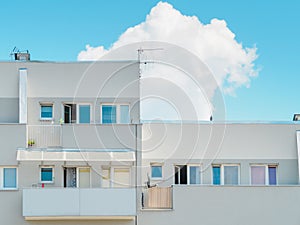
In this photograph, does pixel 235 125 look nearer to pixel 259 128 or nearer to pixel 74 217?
pixel 259 128

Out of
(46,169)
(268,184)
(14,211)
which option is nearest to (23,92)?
(46,169)

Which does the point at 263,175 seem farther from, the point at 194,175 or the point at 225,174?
the point at 194,175

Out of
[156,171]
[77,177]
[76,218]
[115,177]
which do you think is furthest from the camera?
[156,171]

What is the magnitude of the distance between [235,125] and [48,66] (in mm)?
10371

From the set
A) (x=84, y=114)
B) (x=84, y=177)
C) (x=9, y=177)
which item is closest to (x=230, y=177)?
(x=84, y=177)

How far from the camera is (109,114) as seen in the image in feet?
109

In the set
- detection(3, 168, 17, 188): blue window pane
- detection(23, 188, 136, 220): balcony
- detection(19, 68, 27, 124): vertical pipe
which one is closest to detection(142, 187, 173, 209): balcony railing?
detection(23, 188, 136, 220): balcony

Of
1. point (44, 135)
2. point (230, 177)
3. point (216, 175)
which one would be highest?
point (44, 135)

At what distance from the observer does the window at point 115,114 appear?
33219 millimetres

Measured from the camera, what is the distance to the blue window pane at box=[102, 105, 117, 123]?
109 feet

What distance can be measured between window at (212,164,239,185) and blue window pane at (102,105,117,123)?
5.92m

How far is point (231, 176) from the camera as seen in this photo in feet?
111

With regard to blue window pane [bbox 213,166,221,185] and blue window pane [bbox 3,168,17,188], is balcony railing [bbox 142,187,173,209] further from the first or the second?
blue window pane [bbox 3,168,17,188]

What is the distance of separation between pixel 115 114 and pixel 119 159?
11.3 ft
